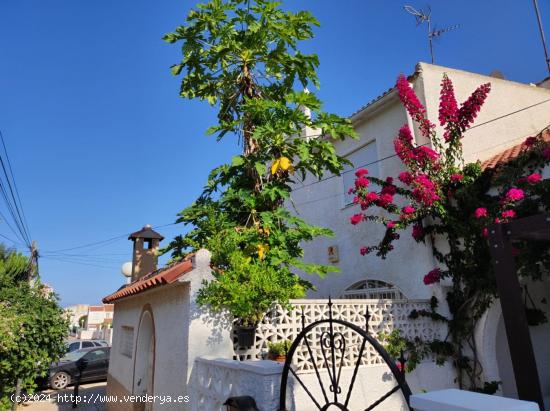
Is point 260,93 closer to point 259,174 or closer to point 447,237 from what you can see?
point 259,174

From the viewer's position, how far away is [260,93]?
→ 810 centimetres

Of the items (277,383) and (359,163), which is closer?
(277,383)

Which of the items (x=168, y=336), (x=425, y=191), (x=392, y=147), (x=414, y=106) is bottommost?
(x=168, y=336)

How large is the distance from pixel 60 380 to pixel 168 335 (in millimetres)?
12460

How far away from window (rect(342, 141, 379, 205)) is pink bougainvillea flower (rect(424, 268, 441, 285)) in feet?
10.2

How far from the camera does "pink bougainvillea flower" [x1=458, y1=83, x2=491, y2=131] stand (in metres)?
7.50

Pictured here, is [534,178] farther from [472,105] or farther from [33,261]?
[33,261]

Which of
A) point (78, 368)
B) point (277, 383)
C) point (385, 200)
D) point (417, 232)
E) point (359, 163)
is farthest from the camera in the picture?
point (78, 368)

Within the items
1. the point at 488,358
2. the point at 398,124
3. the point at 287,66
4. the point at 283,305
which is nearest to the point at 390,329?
the point at 488,358

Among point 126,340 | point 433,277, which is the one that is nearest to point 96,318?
point 126,340

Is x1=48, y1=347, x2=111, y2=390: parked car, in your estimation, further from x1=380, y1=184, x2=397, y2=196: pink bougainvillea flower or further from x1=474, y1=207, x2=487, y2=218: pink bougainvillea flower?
x1=474, y1=207, x2=487, y2=218: pink bougainvillea flower

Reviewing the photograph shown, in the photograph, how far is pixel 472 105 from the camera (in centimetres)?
757

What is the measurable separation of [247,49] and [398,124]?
13.3ft

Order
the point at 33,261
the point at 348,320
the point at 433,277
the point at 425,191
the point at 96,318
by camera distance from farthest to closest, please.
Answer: the point at 96,318 → the point at 33,261 → the point at 433,277 → the point at 425,191 → the point at 348,320
